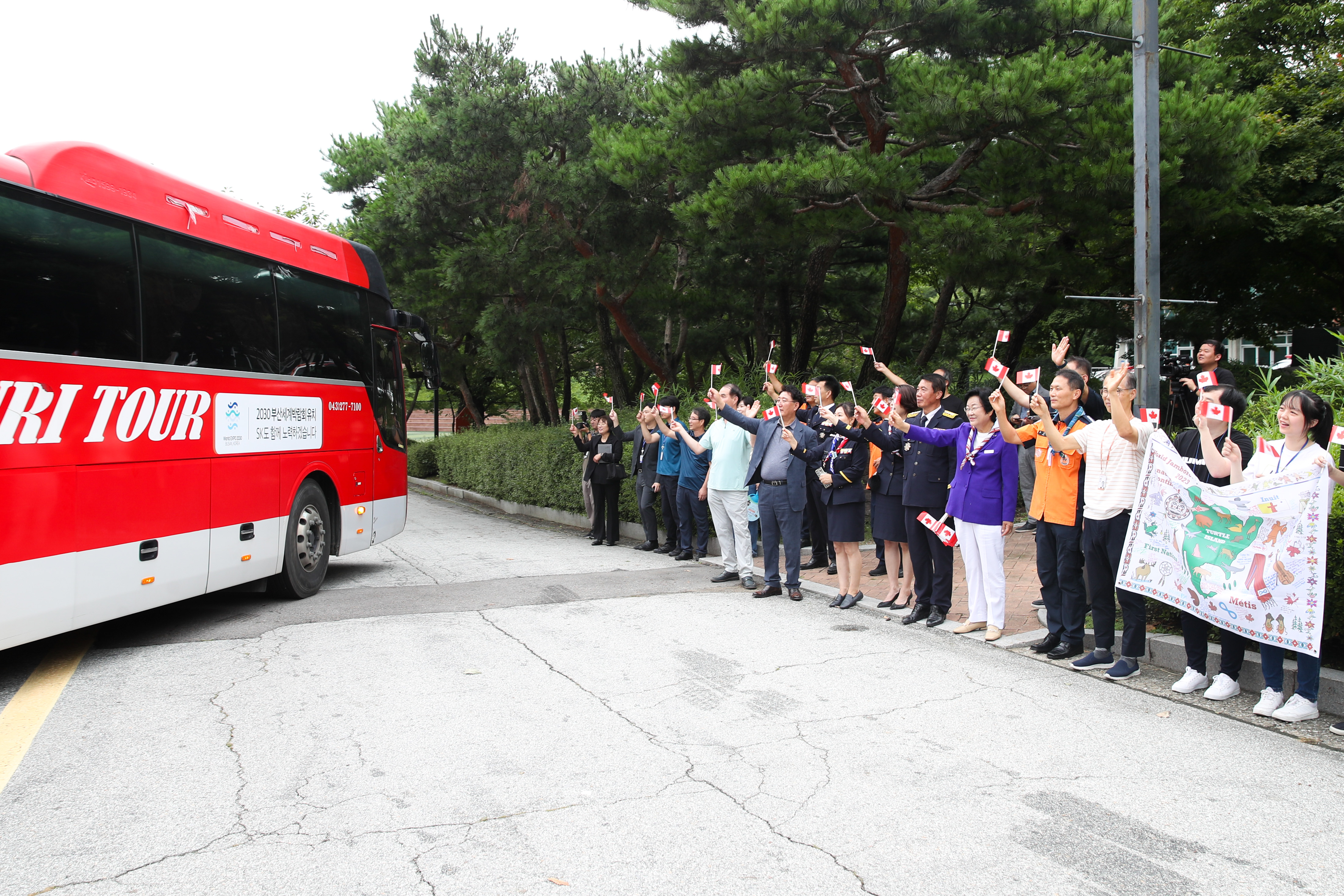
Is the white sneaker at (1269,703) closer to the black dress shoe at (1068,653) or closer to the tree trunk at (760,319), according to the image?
the black dress shoe at (1068,653)

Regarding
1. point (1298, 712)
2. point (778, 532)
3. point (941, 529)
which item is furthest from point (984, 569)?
point (1298, 712)

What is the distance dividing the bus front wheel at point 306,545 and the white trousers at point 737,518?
3833 millimetres

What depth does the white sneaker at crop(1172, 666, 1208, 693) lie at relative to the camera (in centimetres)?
565

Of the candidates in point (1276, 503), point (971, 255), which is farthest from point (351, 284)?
point (1276, 503)

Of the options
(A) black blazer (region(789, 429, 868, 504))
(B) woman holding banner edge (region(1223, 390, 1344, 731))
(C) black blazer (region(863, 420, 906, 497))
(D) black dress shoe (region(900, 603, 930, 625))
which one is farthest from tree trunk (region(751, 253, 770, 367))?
(B) woman holding banner edge (region(1223, 390, 1344, 731))

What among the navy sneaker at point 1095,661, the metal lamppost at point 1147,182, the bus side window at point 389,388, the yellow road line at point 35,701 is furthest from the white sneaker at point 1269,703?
the bus side window at point 389,388

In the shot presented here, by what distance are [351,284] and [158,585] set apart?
4.02 metres

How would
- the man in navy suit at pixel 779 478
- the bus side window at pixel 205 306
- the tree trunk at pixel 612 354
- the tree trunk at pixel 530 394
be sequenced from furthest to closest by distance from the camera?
the tree trunk at pixel 530 394 → the tree trunk at pixel 612 354 → the man in navy suit at pixel 779 478 → the bus side window at pixel 205 306

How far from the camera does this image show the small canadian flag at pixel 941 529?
7234 millimetres

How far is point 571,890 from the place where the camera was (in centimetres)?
322

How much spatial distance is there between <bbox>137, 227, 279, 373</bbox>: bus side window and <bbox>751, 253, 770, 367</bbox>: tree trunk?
1270 centimetres

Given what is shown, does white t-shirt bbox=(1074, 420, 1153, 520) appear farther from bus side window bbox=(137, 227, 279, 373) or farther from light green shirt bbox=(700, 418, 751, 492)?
bus side window bbox=(137, 227, 279, 373)

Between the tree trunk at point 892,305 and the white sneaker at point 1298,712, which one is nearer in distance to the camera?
the white sneaker at point 1298,712

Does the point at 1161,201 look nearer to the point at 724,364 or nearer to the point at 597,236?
the point at 597,236
